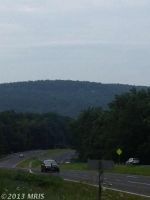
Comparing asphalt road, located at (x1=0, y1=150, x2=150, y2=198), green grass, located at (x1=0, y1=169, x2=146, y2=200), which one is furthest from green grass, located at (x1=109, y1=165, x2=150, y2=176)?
green grass, located at (x1=0, y1=169, x2=146, y2=200)

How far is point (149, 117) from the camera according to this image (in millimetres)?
113250

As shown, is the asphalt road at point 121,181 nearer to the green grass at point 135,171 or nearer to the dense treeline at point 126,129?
the green grass at point 135,171

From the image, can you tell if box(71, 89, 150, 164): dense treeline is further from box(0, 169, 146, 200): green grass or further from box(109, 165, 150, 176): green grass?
box(0, 169, 146, 200): green grass

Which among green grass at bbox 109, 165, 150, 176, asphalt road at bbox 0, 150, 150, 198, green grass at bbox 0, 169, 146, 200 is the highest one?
green grass at bbox 0, 169, 146, 200

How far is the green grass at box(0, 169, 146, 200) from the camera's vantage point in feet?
82.3

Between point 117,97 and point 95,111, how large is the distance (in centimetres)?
3580

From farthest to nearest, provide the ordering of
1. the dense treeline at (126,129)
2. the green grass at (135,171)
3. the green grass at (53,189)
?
the dense treeline at (126,129)
the green grass at (135,171)
the green grass at (53,189)

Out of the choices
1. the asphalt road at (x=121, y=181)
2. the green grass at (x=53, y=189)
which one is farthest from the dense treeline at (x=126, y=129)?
the green grass at (x=53, y=189)

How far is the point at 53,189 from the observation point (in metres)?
31.3

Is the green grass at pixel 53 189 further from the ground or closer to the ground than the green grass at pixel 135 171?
further from the ground

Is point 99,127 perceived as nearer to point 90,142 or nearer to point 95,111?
point 90,142

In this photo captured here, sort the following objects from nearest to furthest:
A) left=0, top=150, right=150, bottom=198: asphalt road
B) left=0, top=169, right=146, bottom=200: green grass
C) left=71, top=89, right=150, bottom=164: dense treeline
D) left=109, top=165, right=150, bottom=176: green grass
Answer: left=0, top=169, right=146, bottom=200: green grass, left=0, top=150, right=150, bottom=198: asphalt road, left=109, top=165, right=150, bottom=176: green grass, left=71, top=89, right=150, bottom=164: dense treeline

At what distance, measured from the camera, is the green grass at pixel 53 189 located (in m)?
25.1

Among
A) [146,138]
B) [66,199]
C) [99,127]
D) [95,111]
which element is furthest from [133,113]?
[66,199]
